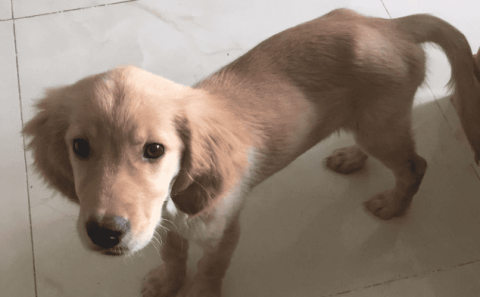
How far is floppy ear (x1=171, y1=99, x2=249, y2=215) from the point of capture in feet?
4.50

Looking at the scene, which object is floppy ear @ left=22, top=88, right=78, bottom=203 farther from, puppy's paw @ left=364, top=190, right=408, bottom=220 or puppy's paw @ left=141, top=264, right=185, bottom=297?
puppy's paw @ left=364, top=190, right=408, bottom=220

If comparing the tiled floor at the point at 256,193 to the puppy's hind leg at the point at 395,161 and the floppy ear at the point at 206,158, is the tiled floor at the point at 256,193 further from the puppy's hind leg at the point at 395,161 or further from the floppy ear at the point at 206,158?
the floppy ear at the point at 206,158

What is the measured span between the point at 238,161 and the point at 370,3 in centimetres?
182

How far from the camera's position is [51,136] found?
1365mm

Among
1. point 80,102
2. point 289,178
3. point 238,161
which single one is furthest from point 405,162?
point 80,102

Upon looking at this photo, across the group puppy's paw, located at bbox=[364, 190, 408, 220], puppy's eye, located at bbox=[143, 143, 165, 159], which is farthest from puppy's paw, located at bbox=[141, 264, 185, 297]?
puppy's paw, located at bbox=[364, 190, 408, 220]

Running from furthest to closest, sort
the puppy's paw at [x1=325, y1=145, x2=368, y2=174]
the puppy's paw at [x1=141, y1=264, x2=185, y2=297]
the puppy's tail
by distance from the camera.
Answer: the puppy's paw at [x1=325, y1=145, x2=368, y2=174]
the puppy's paw at [x1=141, y1=264, x2=185, y2=297]
the puppy's tail

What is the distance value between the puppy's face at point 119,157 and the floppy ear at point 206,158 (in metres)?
0.08

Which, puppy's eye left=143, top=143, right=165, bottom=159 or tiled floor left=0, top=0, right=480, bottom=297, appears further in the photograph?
tiled floor left=0, top=0, right=480, bottom=297

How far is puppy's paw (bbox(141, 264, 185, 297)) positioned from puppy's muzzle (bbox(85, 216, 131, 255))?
0.78m

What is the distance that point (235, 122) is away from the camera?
1.52m

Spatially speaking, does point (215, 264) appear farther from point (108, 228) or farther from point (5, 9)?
point (5, 9)

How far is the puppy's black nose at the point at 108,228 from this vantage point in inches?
46.3

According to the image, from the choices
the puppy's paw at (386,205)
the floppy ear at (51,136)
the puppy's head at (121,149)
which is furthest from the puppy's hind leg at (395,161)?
the floppy ear at (51,136)
